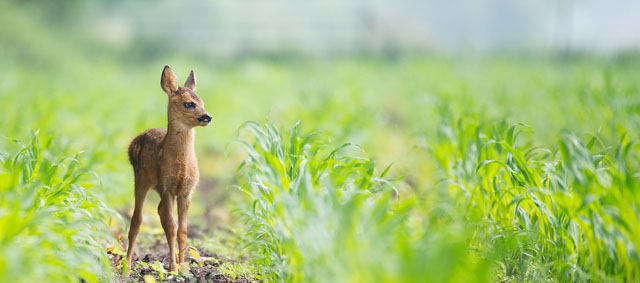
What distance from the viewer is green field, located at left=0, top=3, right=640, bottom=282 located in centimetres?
210

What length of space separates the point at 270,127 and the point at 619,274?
71.2 inches

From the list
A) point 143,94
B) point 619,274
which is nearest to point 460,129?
point 619,274

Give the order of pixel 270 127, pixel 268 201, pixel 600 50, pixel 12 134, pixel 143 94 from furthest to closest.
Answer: pixel 600 50, pixel 143 94, pixel 12 134, pixel 270 127, pixel 268 201

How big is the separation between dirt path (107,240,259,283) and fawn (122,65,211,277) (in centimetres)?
5

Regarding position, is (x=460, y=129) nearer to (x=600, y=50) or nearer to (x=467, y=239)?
(x=467, y=239)

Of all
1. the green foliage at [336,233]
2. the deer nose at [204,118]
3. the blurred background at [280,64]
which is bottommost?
the green foliage at [336,233]

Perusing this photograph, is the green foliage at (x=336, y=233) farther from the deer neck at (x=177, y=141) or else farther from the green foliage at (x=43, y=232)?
the green foliage at (x=43, y=232)

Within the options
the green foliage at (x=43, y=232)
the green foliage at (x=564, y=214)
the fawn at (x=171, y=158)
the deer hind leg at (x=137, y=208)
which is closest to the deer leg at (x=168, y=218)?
the fawn at (x=171, y=158)

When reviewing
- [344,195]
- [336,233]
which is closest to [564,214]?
[344,195]

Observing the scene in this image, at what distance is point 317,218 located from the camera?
2176mm

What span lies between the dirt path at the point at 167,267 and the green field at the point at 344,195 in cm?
2

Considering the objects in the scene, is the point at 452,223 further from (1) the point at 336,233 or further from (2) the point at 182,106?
(2) the point at 182,106

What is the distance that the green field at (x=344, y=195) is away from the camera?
210 cm

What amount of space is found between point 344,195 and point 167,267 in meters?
0.98
